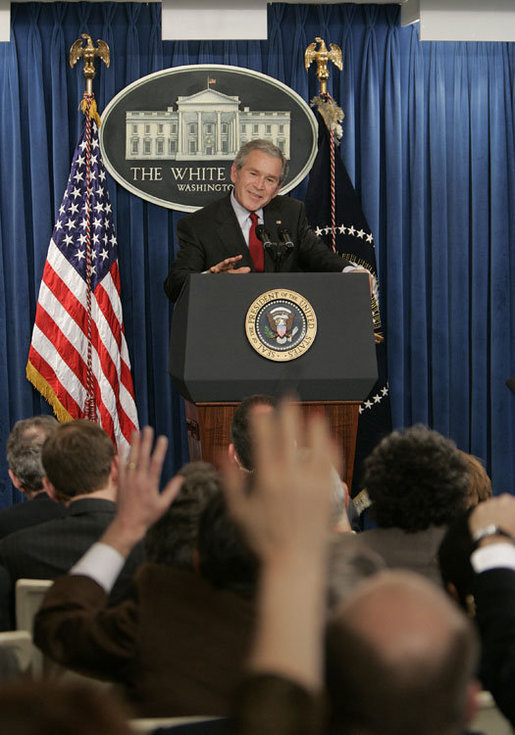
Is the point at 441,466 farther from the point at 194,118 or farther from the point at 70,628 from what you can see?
the point at 194,118

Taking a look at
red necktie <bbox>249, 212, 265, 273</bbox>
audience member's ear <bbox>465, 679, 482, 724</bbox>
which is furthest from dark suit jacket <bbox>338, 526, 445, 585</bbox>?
red necktie <bbox>249, 212, 265, 273</bbox>

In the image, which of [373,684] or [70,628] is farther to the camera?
[70,628]

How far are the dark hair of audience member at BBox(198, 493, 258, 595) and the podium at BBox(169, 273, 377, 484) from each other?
246 cm

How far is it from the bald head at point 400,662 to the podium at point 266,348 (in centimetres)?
305

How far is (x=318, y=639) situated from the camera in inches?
28.5

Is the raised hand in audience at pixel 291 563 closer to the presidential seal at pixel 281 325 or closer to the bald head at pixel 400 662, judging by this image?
the bald head at pixel 400 662

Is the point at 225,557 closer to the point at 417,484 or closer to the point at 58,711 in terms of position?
the point at 58,711

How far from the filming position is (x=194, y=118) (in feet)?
20.6

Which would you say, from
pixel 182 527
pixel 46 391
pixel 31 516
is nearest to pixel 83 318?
pixel 46 391

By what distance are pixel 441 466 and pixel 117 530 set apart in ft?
2.84

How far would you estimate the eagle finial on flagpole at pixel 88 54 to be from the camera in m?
6.08

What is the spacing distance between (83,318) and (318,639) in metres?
5.32

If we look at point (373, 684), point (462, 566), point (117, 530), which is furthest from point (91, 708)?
point (462, 566)

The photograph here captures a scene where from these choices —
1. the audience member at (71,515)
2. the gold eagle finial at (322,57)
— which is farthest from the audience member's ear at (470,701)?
the gold eagle finial at (322,57)
